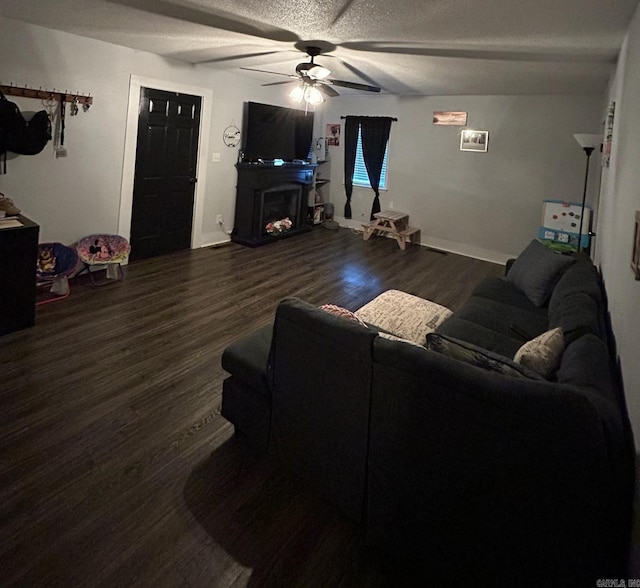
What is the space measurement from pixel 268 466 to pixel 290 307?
82 centimetres

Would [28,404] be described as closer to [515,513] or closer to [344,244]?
[515,513]

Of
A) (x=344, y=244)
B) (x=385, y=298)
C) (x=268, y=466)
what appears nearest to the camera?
(x=268, y=466)

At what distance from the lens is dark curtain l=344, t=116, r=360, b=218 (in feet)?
24.9

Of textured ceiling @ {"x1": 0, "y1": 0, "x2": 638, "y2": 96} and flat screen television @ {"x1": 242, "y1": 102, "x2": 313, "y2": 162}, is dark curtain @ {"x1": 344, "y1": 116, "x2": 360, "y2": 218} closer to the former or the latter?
flat screen television @ {"x1": 242, "y1": 102, "x2": 313, "y2": 162}

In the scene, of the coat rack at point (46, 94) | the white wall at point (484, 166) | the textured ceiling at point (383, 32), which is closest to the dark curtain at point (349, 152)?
the white wall at point (484, 166)

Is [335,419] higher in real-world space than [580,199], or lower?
lower

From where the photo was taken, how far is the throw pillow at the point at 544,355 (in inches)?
69.9

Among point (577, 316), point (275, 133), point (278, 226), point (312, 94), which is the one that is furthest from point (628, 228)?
point (275, 133)

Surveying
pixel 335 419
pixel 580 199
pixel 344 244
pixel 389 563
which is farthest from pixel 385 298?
pixel 580 199

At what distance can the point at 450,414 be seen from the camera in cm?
141

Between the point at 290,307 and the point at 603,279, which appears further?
the point at 603,279

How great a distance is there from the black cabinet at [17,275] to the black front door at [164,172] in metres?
1.92

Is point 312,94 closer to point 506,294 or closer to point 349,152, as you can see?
point 506,294

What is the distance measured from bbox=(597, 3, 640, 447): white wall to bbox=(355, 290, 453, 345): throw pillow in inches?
40.7
